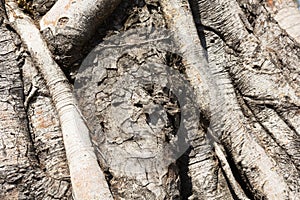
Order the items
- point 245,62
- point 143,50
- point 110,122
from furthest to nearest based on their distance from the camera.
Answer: point 245,62 < point 143,50 < point 110,122

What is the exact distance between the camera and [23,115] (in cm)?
219

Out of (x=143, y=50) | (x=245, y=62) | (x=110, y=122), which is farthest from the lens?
(x=245, y=62)

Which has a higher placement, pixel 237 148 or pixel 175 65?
pixel 175 65

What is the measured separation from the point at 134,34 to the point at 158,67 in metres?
0.21

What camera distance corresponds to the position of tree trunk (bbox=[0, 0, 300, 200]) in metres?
2.09

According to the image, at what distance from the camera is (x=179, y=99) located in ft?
7.73

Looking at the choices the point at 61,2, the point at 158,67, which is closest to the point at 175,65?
the point at 158,67

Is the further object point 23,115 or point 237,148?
point 237,148

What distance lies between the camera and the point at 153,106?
2.14 metres

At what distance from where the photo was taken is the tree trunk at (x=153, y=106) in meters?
2.09

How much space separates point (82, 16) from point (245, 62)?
0.93 metres

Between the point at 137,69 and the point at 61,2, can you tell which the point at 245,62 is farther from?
the point at 61,2

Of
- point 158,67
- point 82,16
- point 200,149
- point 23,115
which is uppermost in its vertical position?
point 82,16

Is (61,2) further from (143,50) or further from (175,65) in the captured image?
(175,65)
